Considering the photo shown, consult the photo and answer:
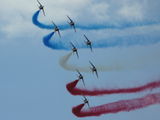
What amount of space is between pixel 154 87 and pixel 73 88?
15559 mm

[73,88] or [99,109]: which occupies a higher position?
[73,88]

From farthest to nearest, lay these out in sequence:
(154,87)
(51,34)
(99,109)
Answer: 1. (51,34)
2. (99,109)
3. (154,87)

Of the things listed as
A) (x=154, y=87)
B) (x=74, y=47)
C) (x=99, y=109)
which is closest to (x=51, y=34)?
(x=74, y=47)

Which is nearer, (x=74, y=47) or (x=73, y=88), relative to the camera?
(x=73, y=88)

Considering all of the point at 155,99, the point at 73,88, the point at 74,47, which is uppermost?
the point at 74,47

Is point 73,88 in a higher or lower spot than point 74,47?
lower

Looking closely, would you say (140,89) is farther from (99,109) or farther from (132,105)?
(99,109)

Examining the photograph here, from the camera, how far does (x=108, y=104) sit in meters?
76.5

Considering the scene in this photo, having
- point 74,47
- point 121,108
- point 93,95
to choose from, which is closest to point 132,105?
point 121,108

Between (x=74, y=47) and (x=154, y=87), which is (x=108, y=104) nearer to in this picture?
(x=154, y=87)

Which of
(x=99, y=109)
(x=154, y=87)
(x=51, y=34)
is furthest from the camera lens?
(x=51, y=34)

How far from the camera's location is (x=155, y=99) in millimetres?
73062

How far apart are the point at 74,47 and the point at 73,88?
32.2ft

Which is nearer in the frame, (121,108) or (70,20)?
(121,108)
